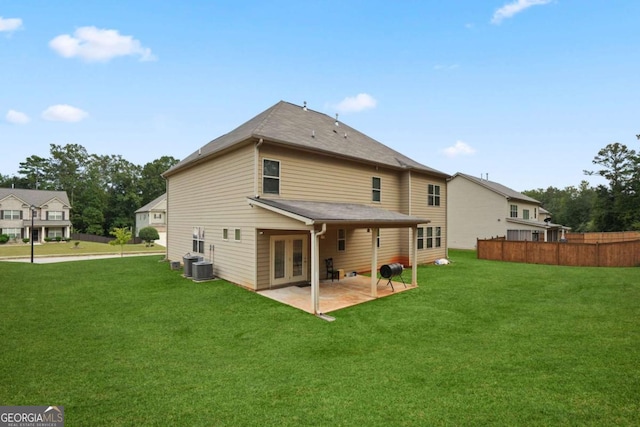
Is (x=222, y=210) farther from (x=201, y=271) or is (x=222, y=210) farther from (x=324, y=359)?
(x=324, y=359)

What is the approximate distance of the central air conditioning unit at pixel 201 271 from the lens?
11.6 metres

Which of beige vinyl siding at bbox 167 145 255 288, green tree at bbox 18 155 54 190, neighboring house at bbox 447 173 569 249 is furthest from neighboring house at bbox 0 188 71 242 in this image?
neighboring house at bbox 447 173 569 249

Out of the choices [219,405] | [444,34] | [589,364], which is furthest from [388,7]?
[219,405]

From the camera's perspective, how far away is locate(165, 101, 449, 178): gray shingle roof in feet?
36.0

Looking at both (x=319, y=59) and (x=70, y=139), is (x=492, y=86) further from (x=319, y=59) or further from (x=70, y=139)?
(x=70, y=139)

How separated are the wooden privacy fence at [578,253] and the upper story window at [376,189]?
31.7 feet

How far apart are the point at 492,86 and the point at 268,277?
1733cm

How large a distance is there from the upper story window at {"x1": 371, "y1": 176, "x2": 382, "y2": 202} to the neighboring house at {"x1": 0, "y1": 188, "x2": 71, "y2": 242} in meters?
41.3

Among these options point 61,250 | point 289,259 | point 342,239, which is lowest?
point 61,250

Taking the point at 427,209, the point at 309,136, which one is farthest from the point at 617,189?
the point at 309,136

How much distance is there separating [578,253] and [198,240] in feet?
65.6

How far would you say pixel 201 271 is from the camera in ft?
38.2

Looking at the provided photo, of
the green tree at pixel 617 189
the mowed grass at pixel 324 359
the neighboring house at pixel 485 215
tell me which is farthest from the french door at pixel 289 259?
the green tree at pixel 617 189

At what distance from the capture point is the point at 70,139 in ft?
190
